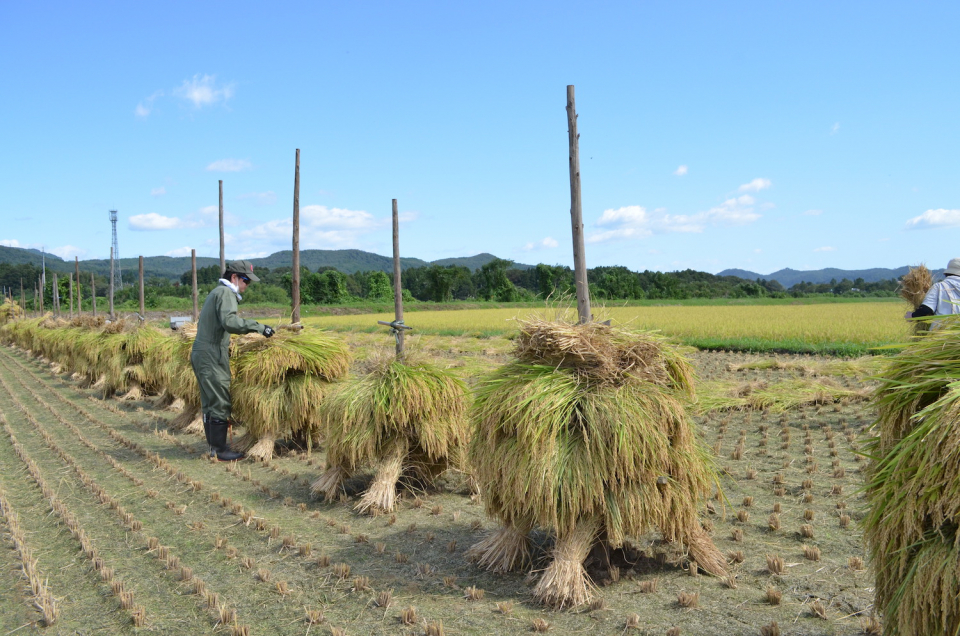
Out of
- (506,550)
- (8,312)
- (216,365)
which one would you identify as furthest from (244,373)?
(8,312)

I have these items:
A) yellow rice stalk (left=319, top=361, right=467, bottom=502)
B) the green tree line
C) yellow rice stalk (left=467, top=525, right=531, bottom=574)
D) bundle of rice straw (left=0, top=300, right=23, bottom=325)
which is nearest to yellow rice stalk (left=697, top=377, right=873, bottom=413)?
yellow rice stalk (left=319, top=361, right=467, bottom=502)

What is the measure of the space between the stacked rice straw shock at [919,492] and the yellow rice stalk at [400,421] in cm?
365

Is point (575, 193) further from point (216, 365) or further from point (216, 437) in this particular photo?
point (216, 437)

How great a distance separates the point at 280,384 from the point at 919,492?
6.70 meters

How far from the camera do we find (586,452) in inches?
149

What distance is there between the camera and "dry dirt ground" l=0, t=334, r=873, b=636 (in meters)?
3.57

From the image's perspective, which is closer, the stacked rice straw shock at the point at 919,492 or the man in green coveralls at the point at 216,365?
the stacked rice straw shock at the point at 919,492

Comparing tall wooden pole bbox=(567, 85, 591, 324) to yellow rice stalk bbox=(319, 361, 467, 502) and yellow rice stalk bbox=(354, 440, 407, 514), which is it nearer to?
Result: yellow rice stalk bbox=(319, 361, 467, 502)

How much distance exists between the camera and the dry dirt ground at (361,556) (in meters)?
3.57

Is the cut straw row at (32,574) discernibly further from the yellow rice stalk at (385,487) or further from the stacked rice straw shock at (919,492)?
the stacked rice straw shock at (919,492)

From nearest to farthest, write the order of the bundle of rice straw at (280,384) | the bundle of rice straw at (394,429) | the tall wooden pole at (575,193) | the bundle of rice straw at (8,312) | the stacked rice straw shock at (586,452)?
the stacked rice straw shock at (586,452) < the tall wooden pole at (575,193) < the bundle of rice straw at (394,429) < the bundle of rice straw at (280,384) < the bundle of rice straw at (8,312)

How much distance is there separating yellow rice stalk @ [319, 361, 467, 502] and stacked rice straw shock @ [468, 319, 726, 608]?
164 centimetres

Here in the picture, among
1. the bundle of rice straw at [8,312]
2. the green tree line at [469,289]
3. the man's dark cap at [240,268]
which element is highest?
the green tree line at [469,289]

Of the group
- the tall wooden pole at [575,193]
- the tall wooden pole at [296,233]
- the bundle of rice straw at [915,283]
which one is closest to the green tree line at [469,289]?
the bundle of rice straw at [915,283]
